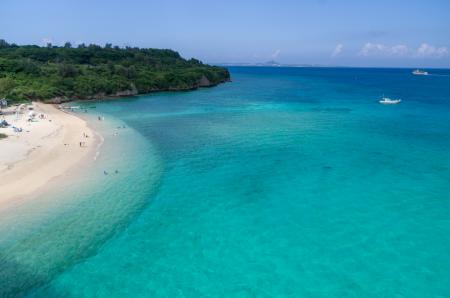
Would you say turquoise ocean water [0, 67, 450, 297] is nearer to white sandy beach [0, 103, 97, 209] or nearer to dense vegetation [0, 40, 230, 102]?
white sandy beach [0, 103, 97, 209]

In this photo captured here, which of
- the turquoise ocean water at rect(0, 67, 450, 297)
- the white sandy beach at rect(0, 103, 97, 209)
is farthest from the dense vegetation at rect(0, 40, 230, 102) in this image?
the turquoise ocean water at rect(0, 67, 450, 297)

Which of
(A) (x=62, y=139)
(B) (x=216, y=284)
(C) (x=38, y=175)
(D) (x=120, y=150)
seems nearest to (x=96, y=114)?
(A) (x=62, y=139)

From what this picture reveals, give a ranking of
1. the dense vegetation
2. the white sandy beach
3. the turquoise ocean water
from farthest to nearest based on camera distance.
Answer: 1. the dense vegetation
2. the white sandy beach
3. the turquoise ocean water

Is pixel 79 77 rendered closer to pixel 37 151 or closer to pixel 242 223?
pixel 37 151

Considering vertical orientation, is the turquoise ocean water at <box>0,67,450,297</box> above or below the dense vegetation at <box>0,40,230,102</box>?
below

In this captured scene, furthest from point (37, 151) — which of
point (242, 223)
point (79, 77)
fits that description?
point (79, 77)

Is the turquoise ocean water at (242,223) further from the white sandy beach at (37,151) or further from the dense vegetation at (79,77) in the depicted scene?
the dense vegetation at (79,77)
